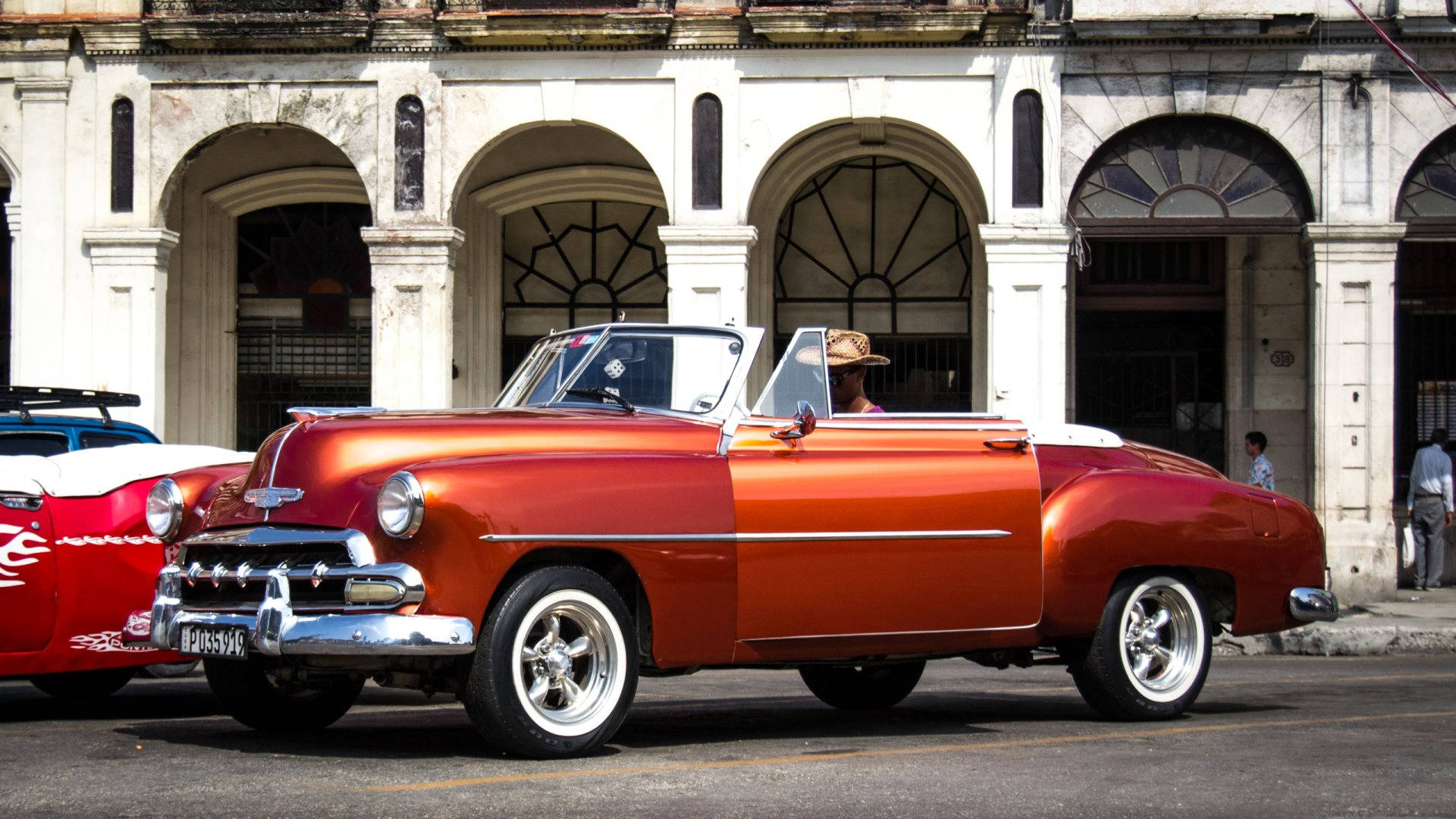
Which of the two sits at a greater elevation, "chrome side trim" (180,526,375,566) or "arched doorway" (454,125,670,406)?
"arched doorway" (454,125,670,406)

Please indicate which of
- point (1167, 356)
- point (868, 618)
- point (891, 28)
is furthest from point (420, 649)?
point (1167, 356)

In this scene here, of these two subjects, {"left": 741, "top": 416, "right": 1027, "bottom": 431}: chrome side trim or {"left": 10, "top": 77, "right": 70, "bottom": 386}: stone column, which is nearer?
{"left": 741, "top": 416, "right": 1027, "bottom": 431}: chrome side trim

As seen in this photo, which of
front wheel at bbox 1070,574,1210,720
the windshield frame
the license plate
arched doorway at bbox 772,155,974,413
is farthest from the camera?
arched doorway at bbox 772,155,974,413

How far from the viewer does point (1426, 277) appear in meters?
20.1

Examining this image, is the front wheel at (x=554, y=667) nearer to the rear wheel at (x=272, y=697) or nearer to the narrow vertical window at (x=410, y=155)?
the rear wheel at (x=272, y=697)

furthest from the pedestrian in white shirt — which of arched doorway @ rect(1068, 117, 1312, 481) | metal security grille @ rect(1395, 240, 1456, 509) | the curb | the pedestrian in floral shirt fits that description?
the curb

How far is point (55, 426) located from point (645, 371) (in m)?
4.66

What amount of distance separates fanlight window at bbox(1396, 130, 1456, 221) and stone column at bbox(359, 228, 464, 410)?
9.58m

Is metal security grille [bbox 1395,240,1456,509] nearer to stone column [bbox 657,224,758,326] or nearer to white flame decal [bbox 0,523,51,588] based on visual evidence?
stone column [bbox 657,224,758,326]

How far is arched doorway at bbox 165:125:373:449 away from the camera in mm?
21109

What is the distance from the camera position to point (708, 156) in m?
18.2

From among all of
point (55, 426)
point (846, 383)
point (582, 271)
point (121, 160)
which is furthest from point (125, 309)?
point (846, 383)

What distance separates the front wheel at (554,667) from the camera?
6.36 meters

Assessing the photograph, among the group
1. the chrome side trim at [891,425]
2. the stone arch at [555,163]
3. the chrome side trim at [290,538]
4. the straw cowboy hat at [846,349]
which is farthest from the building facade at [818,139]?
the chrome side trim at [290,538]
